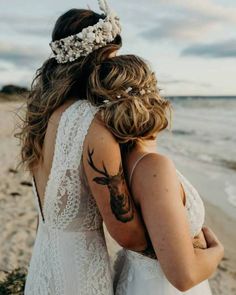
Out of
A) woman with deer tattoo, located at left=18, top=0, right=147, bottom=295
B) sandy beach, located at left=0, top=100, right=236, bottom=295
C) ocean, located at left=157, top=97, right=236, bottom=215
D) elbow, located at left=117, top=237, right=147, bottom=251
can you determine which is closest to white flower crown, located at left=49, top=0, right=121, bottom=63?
woman with deer tattoo, located at left=18, top=0, right=147, bottom=295

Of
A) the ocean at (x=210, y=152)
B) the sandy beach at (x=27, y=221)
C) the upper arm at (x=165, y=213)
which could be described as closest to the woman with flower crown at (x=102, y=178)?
the upper arm at (x=165, y=213)

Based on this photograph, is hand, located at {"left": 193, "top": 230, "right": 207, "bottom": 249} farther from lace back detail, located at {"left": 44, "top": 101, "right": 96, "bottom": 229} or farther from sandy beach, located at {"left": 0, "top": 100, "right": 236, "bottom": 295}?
sandy beach, located at {"left": 0, "top": 100, "right": 236, "bottom": 295}

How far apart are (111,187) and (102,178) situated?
0.18 feet

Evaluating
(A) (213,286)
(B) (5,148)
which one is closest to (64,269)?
(A) (213,286)

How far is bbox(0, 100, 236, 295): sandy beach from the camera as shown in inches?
247

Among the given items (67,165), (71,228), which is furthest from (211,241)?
(67,165)

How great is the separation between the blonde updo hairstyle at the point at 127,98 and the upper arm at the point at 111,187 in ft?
0.20

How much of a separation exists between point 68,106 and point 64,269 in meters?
0.73

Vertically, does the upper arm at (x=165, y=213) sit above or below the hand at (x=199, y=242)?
above

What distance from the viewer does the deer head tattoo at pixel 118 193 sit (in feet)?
7.32

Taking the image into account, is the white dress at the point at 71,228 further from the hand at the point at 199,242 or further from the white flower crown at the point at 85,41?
the hand at the point at 199,242

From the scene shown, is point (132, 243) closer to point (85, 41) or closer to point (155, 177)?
point (155, 177)

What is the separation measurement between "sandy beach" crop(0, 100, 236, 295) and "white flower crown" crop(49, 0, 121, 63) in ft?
4.65

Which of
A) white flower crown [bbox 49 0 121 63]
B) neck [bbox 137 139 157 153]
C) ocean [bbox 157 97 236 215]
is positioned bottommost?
ocean [bbox 157 97 236 215]
